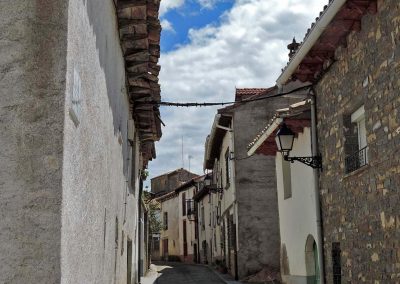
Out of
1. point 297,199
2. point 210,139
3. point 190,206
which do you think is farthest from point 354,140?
point 190,206

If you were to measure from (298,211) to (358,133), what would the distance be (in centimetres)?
413

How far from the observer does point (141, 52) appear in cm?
969

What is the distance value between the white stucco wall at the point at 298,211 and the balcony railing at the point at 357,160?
2219 mm

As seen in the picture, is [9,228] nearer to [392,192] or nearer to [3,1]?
[3,1]

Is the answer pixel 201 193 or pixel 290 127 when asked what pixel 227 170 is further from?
pixel 201 193

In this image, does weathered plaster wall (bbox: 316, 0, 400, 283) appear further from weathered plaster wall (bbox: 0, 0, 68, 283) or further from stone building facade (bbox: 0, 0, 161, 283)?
weathered plaster wall (bbox: 0, 0, 68, 283)

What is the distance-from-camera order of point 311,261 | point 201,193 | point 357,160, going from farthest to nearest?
point 201,193 < point 311,261 < point 357,160

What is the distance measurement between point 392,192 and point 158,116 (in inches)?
322

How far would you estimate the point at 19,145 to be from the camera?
159 inches

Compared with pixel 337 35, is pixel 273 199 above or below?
below

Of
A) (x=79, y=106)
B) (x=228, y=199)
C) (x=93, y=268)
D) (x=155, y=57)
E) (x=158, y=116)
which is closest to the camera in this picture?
(x=79, y=106)

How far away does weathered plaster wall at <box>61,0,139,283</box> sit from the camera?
434 cm

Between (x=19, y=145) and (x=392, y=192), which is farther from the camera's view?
(x=392, y=192)

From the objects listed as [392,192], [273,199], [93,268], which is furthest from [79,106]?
[273,199]
